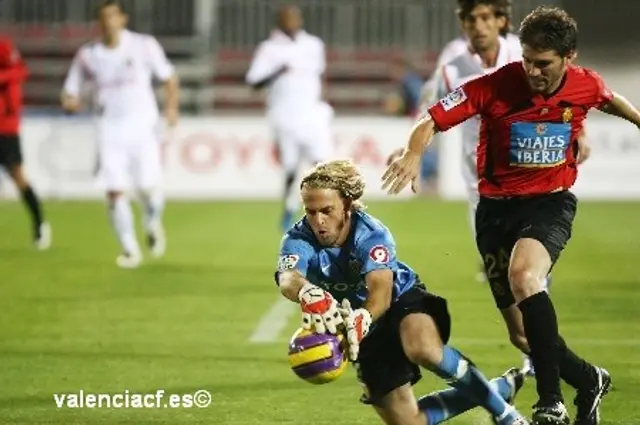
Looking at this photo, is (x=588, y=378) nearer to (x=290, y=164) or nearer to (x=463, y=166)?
(x=463, y=166)

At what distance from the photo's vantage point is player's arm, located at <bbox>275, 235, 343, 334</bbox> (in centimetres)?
606

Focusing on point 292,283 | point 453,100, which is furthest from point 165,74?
point 292,283

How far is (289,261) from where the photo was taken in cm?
650

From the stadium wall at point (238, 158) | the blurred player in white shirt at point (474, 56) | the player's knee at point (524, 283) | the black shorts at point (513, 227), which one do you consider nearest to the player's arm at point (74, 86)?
the blurred player in white shirt at point (474, 56)

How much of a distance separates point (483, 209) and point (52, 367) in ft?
9.86

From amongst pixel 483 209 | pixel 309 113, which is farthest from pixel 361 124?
pixel 483 209

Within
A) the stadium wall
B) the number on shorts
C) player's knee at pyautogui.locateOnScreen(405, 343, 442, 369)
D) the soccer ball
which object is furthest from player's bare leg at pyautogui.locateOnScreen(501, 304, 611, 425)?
the stadium wall

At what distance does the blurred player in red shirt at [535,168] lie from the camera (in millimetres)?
6910

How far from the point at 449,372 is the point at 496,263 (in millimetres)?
1135

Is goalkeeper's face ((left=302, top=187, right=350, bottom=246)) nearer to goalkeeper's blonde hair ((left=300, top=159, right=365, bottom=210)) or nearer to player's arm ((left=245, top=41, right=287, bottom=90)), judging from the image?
goalkeeper's blonde hair ((left=300, top=159, right=365, bottom=210))

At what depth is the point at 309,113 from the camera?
61.9 ft

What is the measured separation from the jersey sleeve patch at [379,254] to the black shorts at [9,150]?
38.7 feet

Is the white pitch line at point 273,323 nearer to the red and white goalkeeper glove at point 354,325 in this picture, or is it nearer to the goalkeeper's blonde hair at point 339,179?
the goalkeeper's blonde hair at point 339,179

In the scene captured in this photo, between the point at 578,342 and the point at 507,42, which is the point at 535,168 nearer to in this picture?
the point at 507,42
